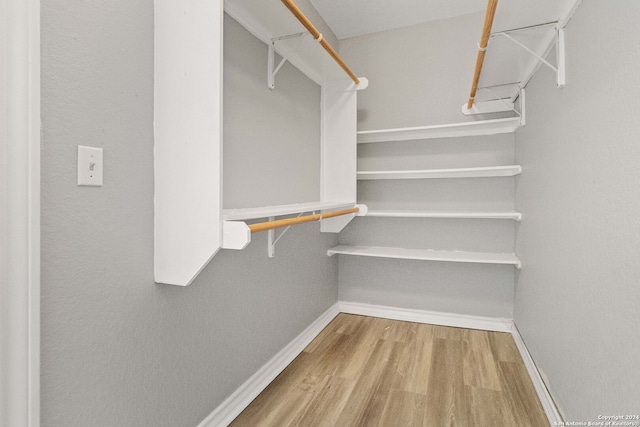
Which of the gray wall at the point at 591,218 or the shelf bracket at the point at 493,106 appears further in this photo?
the shelf bracket at the point at 493,106

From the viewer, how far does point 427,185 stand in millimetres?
2551

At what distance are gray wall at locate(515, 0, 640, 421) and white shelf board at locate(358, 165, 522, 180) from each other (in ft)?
1.52

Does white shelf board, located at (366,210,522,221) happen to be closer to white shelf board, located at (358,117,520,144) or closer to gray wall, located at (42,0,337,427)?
white shelf board, located at (358,117,520,144)

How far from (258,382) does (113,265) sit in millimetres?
1017

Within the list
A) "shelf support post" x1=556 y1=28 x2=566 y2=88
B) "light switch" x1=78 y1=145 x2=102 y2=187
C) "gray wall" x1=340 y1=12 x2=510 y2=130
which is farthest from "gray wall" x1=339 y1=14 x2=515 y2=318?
"light switch" x1=78 y1=145 x2=102 y2=187

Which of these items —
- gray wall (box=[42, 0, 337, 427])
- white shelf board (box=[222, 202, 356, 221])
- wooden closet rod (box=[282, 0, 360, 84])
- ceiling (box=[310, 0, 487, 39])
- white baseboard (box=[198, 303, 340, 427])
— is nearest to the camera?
gray wall (box=[42, 0, 337, 427])

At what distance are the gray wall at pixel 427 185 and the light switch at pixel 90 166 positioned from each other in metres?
2.03

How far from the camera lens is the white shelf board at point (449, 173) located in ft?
7.05

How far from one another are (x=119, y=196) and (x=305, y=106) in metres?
1.42

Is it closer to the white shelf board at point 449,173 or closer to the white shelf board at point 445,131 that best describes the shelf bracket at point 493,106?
the white shelf board at point 445,131

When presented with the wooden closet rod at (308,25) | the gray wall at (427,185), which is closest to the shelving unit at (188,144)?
the wooden closet rod at (308,25)

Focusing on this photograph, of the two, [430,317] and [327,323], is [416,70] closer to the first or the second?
[430,317]

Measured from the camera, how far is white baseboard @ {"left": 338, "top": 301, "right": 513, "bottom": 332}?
2416mm

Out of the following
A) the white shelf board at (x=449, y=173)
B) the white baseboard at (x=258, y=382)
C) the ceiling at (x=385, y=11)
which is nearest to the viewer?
the white baseboard at (x=258, y=382)
